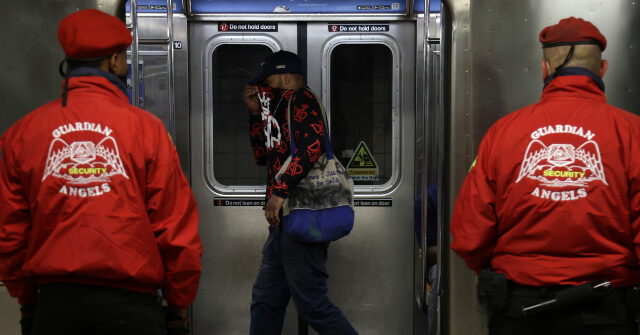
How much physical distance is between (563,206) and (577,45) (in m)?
0.59

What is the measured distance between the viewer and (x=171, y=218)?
2.29m

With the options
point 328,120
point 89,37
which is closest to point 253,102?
point 328,120

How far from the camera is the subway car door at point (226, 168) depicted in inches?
187

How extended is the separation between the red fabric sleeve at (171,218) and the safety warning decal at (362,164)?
100.0 inches

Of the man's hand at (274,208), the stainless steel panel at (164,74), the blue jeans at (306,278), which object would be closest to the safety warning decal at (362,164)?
the blue jeans at (306,278)

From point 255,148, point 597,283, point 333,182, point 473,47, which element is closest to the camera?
point 597,283

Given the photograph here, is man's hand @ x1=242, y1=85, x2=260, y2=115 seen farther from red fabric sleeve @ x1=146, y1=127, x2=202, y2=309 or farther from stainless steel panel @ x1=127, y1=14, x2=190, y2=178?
A: red fabric sleeve @ x1=146, y1=127, x2=202, y2=309

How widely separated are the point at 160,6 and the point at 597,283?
11.1ft

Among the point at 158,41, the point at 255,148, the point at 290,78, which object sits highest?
the point at 158,41

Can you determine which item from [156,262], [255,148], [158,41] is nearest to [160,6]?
[158,41]

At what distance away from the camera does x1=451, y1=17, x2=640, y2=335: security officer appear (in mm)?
2311

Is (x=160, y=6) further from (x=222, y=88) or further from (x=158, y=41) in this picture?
(x=222, y=88)

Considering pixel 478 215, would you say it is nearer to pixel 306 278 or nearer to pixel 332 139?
pixel 306 278

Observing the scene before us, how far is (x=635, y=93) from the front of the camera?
324cm
